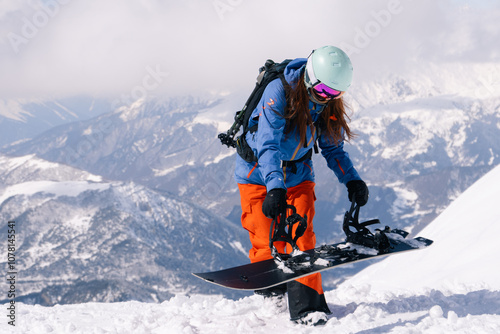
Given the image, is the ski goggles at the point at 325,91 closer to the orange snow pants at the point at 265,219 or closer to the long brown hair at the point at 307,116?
the long brown hair at the point at 307,116

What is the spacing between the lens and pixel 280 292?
21.4 ft

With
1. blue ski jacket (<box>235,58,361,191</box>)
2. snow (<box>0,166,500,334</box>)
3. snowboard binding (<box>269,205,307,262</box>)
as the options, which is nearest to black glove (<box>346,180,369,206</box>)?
blue ski jacket (<box>235,58,361,191</box>)

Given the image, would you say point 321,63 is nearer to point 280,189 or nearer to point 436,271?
point 280,189

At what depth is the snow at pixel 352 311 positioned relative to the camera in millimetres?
5578

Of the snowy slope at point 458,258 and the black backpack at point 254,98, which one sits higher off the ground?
the black backpack at point 254,98

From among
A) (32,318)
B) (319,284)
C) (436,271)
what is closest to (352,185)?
(319,284)

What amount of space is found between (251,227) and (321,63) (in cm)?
231

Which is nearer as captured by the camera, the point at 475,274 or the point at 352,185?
the point at 352,185

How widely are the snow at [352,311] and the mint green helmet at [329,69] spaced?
2.88 meters

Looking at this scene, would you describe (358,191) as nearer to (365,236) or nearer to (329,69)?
(365,236)

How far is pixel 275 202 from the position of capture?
5305 mm

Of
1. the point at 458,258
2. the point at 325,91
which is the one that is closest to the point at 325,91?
the point at 325,91

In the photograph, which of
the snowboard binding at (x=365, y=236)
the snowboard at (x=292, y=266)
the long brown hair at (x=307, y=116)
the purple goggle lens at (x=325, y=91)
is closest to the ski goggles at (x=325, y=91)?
the purple goggle lens at (x=325, y=91)

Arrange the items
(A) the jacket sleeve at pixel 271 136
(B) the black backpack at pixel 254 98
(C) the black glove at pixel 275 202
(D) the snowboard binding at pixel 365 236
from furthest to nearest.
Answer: (B) the black backpack at pixel 254 98
(D) the snowboard binding at pixel 365 236
(A) the jacket sleeve at pixel 271 136
(C) the black glove at pixel 275 202
